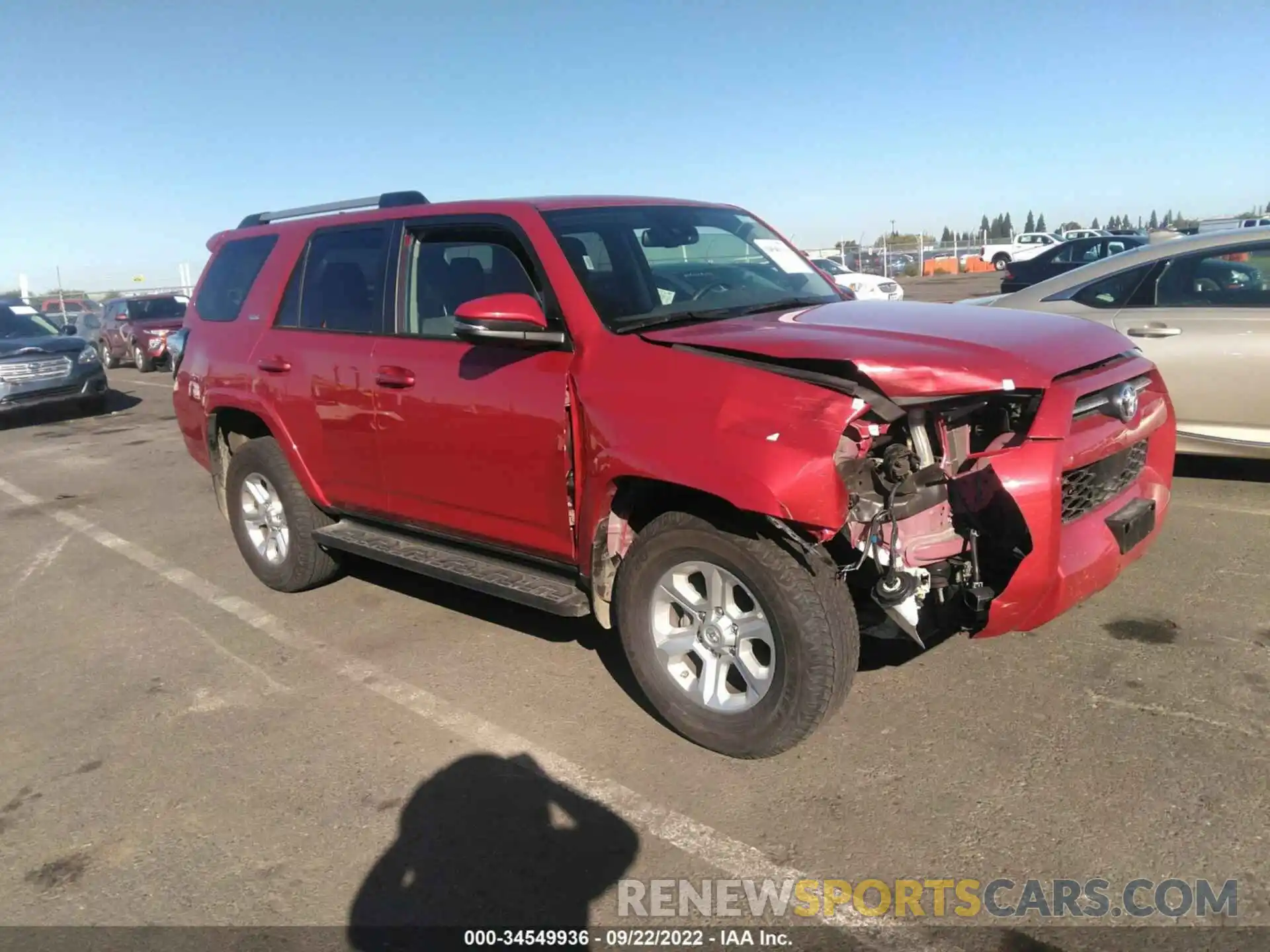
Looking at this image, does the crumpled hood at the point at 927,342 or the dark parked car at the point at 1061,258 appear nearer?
the crumpled hood at the point at 927,342

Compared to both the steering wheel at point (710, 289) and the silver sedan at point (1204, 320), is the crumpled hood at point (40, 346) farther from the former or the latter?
the silver sedan at point (1204, 320)

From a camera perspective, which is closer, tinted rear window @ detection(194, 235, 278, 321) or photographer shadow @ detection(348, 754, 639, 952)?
photographer shadow @ detection(348, 754, 639, 952)

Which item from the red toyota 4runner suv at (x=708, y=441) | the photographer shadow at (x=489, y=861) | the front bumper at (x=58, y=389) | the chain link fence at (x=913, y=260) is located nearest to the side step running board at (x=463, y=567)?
the red toyota 4runner suv at (x=708, y=441)

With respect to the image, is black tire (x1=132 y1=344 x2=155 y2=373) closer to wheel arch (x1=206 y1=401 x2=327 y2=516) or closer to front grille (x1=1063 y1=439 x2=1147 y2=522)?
wheel arch (x1=206 y1=401 x2=327 y2=516)

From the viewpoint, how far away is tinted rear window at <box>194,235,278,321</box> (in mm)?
5555

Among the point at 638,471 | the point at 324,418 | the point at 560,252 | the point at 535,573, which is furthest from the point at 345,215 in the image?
the point at 638,471

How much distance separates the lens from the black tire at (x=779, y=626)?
3119 millimetres

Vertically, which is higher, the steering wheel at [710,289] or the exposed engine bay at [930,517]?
the steering wheel at [710,289]

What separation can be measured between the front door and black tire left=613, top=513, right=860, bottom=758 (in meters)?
0.56

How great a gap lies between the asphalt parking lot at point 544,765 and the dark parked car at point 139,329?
18.0 metres

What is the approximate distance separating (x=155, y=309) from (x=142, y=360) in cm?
156

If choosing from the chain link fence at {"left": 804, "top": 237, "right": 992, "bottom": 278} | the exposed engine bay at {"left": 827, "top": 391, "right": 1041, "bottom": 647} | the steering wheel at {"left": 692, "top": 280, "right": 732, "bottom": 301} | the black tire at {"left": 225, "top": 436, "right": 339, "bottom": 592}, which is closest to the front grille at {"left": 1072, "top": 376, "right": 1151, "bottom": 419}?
the exposed engine bay at {"left": 827, "top": 391, "right": 1041, "bottom": 647}

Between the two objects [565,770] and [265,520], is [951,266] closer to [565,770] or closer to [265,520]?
[265,520]

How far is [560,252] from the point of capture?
3951 mm
